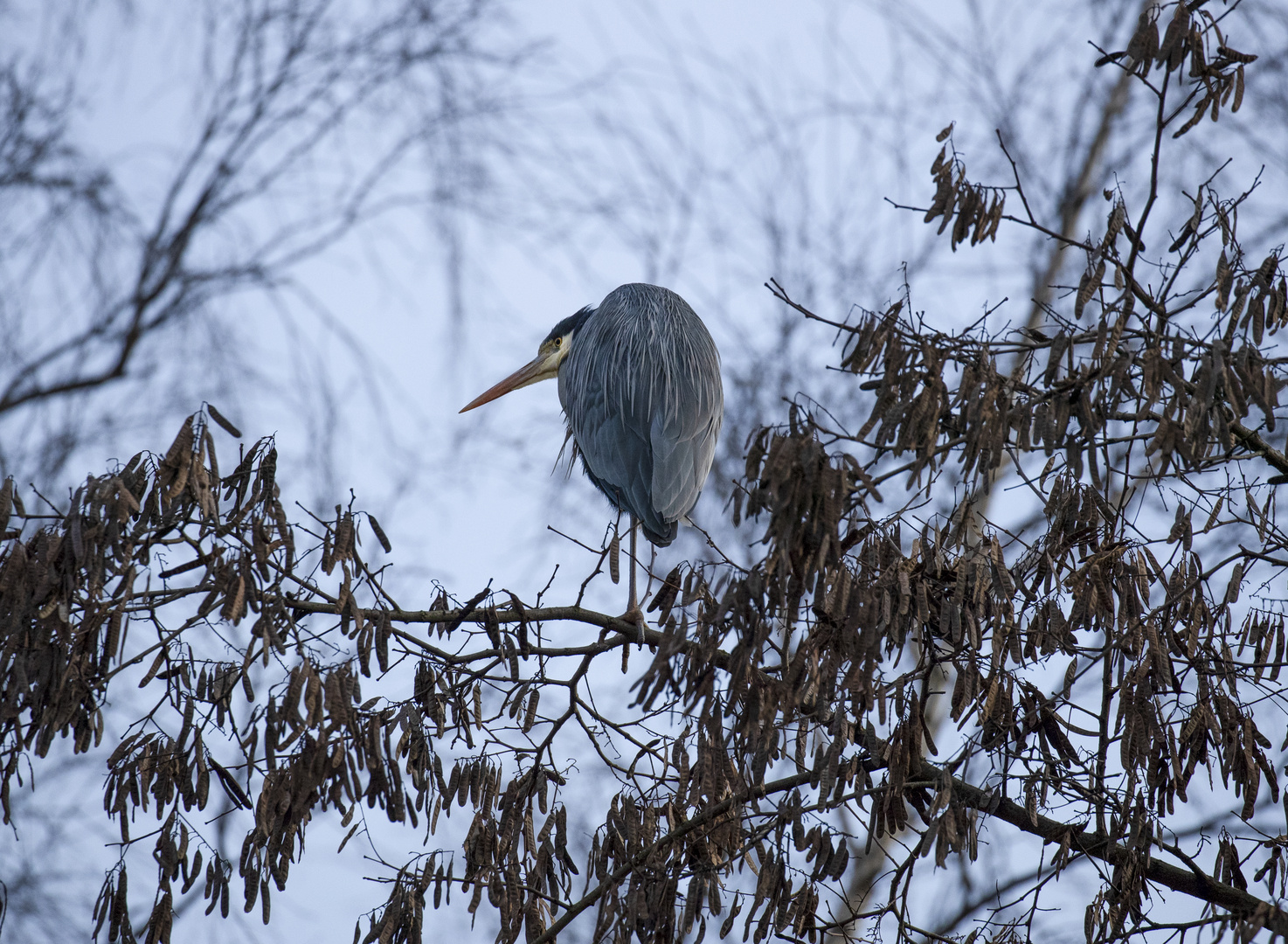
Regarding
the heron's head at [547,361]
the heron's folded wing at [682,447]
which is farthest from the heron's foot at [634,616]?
the heron's head at [547,361]

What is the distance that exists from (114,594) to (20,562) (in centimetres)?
16

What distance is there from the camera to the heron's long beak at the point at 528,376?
5.86m

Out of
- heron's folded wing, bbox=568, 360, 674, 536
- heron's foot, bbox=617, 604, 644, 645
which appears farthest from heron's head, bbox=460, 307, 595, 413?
heron's foot, bbox=617, 604, 644, 645

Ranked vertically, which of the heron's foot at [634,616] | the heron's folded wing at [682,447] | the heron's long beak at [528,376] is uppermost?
the heron's long beak at [528,376]

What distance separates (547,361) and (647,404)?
141cm

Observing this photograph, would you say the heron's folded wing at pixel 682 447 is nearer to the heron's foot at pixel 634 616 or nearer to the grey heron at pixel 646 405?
the grey heron at pixel 646 405

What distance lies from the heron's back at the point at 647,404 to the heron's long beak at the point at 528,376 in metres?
0.54

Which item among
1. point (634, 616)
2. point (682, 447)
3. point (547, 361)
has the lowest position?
point (634, 616)

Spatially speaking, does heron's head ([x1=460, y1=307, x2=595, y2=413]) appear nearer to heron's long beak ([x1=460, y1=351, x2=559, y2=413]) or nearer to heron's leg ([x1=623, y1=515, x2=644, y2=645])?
heron's long beak ([x1=460, y1=351, x2=559, y2=413])

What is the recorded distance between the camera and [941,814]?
223 cm

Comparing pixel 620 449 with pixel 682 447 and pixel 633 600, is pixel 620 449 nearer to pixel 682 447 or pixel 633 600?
pixel 682 447

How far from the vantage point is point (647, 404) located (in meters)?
4.56

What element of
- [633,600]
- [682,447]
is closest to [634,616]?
[633,600]

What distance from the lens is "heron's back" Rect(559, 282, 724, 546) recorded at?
4.31 m
